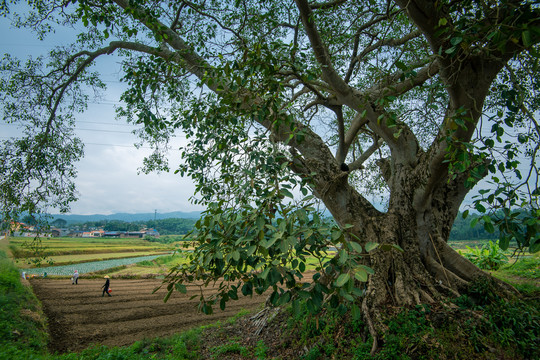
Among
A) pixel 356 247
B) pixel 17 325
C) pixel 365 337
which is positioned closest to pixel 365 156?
pixel 365 337

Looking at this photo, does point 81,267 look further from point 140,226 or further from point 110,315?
point 140,226

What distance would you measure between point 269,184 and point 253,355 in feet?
9.87

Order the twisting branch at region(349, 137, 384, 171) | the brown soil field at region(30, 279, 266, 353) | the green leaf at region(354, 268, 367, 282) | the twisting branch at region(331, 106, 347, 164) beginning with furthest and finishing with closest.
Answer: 1. the twisting branch at region(349, 137, 384, 171)
2. the brown soil field at region(30, 279, 266, 353)
3. the twisting branch at region(331, 106, 347, 164)
4. the green leaf at region(354, 268, 367, 282)

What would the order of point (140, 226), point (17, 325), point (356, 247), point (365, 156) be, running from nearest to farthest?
point (356, 247), point (17, 325), point (365, 156), point (140, 226)

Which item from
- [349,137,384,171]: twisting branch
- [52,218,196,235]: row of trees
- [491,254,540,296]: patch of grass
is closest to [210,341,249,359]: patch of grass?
[349,137,384,171]: twisting branch

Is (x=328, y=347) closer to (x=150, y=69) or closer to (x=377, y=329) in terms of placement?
(x=377, y=329)

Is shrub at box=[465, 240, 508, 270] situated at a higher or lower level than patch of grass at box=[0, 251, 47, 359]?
higher

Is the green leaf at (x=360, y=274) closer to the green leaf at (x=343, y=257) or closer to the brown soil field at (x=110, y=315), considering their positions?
the green leaf at (x=343, y=257)

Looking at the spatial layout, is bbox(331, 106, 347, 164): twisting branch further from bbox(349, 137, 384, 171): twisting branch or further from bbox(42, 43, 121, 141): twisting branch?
bbox(42, 43, 121, 141): twisting branch

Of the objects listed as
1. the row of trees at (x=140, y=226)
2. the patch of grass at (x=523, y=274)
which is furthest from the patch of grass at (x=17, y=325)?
the row of trees at (x=140, y=226)

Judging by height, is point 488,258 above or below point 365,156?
below

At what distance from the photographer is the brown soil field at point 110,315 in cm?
613

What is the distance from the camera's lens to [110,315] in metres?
7.84

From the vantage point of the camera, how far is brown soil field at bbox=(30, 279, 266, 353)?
613cm
